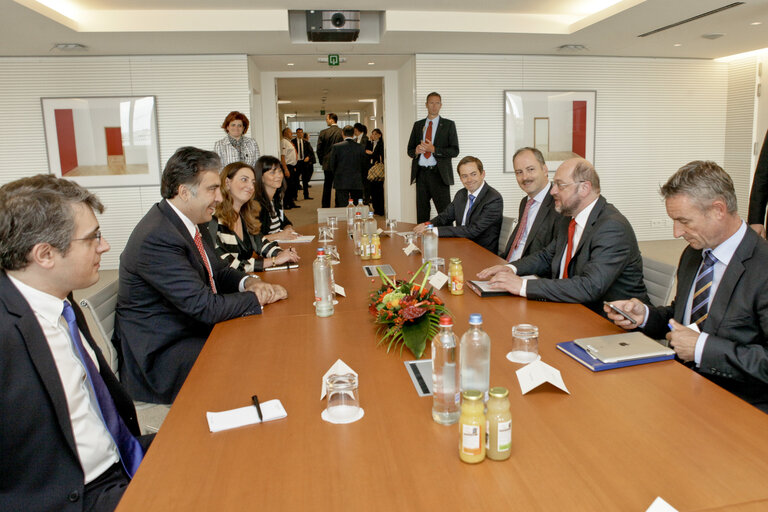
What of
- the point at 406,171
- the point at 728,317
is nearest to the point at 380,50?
the point at 406,171

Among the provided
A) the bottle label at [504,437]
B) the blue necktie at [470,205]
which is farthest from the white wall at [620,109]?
the bottle label at [504,437]

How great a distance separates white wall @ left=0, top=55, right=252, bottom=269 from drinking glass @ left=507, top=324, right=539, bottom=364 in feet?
20.3

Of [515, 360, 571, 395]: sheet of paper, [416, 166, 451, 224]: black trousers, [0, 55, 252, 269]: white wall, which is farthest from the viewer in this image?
[416, 166, 451, 224]: black trousers

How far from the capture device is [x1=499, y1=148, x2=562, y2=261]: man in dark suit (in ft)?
12.2

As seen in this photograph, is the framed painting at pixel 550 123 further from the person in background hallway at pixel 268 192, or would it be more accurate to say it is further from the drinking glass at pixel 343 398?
the drinking glass at pixel 343 398

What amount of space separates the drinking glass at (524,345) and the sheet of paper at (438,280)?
0.81m

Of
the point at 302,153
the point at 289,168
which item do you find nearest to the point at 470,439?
the point at 289,168

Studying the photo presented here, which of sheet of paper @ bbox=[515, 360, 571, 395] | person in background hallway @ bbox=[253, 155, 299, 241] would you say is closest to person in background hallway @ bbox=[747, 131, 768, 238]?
sheet of paper @ bbox=[515, 360, 571, 395]

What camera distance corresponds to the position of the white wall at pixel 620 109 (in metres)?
7.53

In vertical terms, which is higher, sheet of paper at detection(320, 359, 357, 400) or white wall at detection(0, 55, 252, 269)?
white wall at detection(0, 55, 252, 269)

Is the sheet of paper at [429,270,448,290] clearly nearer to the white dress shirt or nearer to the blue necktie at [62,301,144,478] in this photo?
the blue necktie at [62,301,144,478]

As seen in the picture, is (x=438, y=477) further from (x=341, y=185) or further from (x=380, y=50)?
(x=341, y=185)

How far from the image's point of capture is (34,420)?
1.35m

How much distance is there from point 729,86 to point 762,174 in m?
6.06
